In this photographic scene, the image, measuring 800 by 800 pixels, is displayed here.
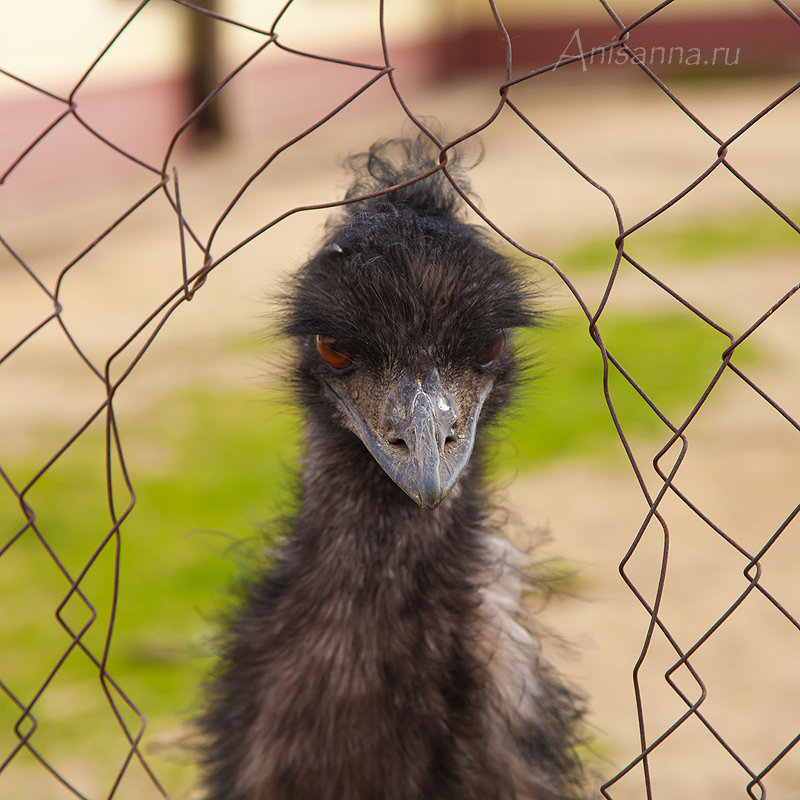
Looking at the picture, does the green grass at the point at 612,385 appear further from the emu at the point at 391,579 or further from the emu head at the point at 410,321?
the emu head at the point at 410,321

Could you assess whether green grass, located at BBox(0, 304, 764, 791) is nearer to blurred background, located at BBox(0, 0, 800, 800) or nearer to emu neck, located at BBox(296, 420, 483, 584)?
blurred background, located at BBox(0, 0, 800, 800)

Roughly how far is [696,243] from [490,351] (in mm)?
5983

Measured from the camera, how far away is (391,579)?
1.94 meters

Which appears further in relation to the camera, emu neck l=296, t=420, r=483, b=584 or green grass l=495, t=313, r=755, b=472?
green grass l=495, t=313, r=755, b=472

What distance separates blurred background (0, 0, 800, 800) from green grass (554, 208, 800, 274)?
1.7 inches

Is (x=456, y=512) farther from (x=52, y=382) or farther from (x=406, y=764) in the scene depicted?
(x=52, y=382)

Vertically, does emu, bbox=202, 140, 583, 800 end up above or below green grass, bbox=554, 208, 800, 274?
above

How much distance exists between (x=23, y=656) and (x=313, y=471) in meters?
1.70

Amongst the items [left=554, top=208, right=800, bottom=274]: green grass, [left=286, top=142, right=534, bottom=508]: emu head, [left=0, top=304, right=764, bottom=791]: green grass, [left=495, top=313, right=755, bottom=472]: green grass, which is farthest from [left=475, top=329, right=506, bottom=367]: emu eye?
[left=554, top=208, right=800, bottom=274]: green grass

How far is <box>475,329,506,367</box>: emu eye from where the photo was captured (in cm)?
185

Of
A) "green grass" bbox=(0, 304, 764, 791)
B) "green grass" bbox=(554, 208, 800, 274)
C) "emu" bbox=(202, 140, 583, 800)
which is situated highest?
"emu" bbox=(202, 140, 583, 800)

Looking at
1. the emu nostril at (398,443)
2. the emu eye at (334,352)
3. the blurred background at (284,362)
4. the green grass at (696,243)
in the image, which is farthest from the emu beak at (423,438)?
the green grass at (696,243)

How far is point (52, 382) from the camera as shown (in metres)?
5.43

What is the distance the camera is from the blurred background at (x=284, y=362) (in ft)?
9.33
